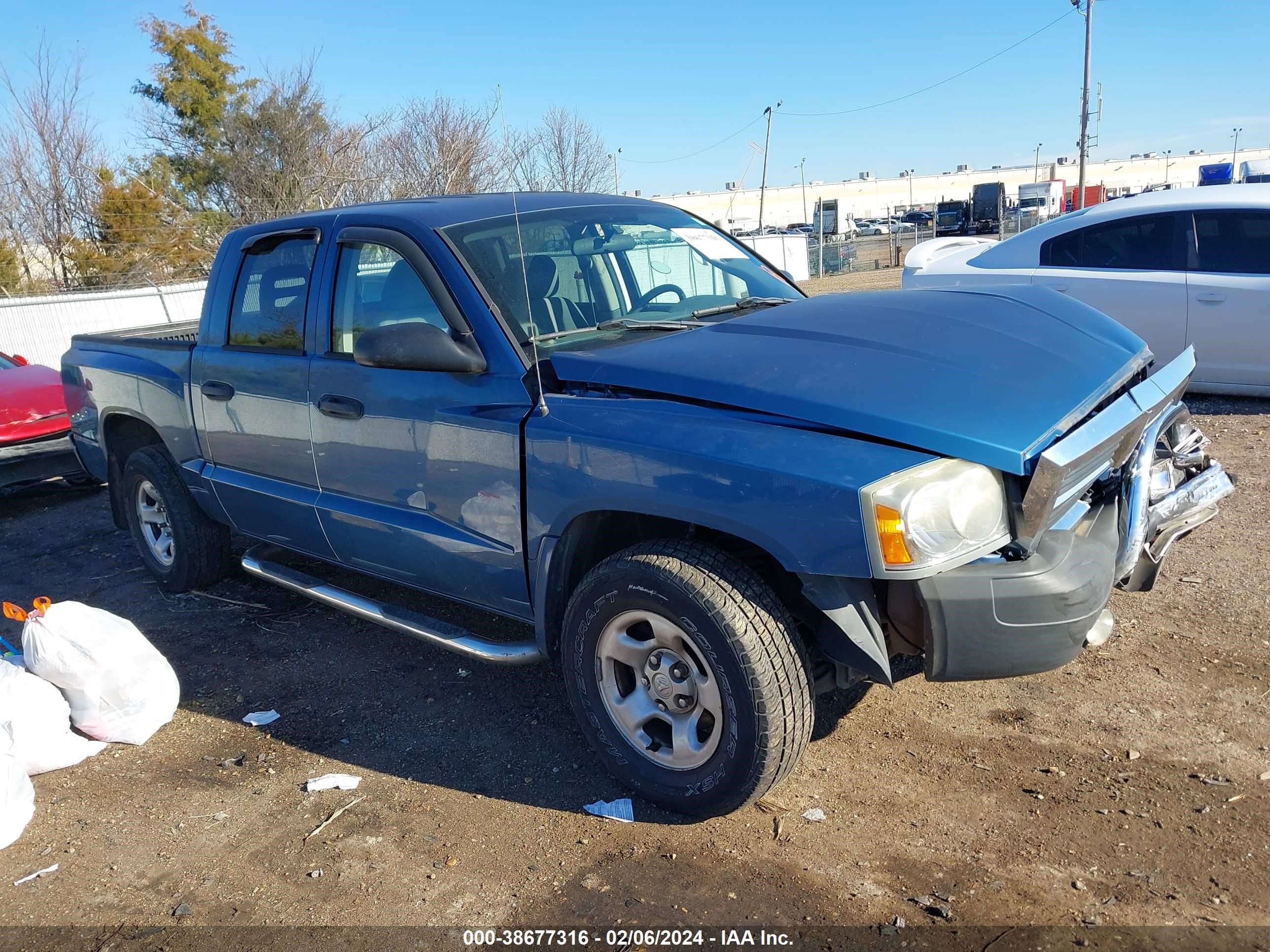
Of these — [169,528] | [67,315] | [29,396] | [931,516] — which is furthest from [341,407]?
[67,315]

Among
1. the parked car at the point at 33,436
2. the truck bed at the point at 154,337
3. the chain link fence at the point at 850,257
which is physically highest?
the truck bed at the point at 154,337

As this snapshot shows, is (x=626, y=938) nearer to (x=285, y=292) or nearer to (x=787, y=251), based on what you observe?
(x=285, y=292)

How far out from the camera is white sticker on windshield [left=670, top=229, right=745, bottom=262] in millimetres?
4312

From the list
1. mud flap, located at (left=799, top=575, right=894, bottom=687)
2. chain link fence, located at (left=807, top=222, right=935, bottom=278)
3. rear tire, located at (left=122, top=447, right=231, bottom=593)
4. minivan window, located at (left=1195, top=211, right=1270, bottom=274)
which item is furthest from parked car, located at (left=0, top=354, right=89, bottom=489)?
chain link fence, located at (left=807, top=222, right=935, bottom=278)

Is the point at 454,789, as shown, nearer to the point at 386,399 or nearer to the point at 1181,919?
the point at 386,399

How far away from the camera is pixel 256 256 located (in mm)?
4539

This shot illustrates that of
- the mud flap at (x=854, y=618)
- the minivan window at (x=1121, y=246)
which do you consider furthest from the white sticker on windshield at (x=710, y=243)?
the minivan window at (x=1121, y=246)

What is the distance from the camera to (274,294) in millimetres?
4359

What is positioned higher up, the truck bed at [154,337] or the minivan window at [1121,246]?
A: the truck bed at [154,337]

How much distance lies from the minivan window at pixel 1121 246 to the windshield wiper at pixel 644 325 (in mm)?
5039

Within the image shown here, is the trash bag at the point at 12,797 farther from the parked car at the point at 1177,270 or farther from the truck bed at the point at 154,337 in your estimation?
the parked car at the point at 1177,270

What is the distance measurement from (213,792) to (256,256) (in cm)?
238

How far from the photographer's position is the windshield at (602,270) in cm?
357

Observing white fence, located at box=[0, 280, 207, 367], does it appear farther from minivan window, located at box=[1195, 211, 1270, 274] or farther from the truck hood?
the truck hood
